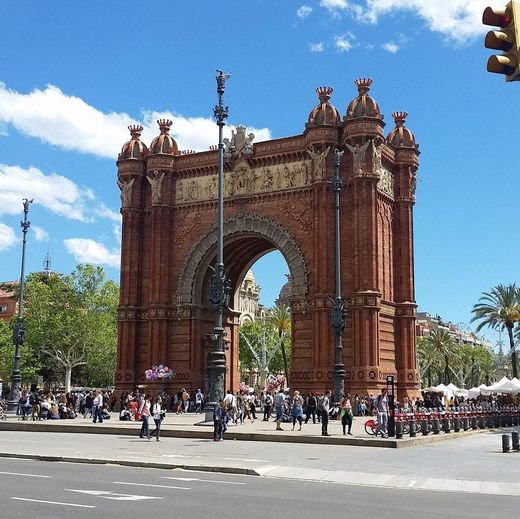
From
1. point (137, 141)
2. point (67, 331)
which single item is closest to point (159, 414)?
point (137, 141)

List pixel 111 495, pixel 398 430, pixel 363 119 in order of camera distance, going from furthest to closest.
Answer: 1. pixel 363 119
2. pixel 398 430
3. pixel 111 495

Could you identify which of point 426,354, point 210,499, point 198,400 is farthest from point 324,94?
point 426,354

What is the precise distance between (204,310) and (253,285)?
304ft

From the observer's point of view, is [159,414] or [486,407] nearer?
[159,414]

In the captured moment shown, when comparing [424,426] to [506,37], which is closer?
[506,37]

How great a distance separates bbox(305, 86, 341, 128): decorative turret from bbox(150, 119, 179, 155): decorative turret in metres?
11.1

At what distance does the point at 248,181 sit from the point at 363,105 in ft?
30.9

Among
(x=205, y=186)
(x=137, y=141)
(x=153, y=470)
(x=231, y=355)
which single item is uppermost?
(x=137, y=141)

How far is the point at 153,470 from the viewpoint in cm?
1905

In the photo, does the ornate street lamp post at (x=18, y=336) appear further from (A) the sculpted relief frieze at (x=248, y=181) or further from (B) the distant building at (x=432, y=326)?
(B) the distant building at (x=432, y=326)

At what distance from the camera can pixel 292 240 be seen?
5009 cm

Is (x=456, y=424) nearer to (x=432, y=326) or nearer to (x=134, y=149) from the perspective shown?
(x=134, y=149)

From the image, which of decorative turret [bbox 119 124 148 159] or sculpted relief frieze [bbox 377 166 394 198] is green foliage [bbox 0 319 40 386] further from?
sculpted relief frieze [bbox 377 166 394 198]

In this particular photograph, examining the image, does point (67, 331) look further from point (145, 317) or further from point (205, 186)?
point (205, 186)
